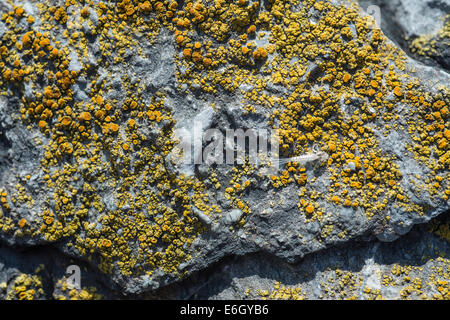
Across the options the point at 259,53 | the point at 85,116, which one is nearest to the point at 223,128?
the point at 259,53

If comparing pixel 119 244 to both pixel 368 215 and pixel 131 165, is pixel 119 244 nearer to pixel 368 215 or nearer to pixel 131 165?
pixel 131 165

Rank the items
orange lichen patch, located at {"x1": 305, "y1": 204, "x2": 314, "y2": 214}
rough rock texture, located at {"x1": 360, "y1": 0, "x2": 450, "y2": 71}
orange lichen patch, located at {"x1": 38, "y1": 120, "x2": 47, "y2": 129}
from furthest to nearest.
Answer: rough rock texture, located at {"x1": 360, "y1": 0, "x2": 450, "y2": 71}
orange lichen patch, located at {"x1": 38, "y1": 120, "x2": 47, "y2": 129}
orange lichen patch, located at {"x1": 305, "y1": 204, "x2": 314, "y2": 214}

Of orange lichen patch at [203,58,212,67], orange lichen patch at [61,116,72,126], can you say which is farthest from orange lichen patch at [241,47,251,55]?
orange lichen patch at [61,116,72,126]

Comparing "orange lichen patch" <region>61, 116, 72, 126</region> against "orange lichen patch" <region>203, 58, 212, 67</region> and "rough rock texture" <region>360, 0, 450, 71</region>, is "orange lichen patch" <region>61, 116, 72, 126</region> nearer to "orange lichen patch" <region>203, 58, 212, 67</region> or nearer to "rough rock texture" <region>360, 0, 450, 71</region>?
"orange lichen patch" <region>203, 58, 212, 67</region>

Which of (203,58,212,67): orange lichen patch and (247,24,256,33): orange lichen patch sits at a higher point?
(247,24,256,33): orange lichen patch

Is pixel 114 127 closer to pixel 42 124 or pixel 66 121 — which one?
pixel 66 121
